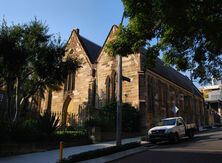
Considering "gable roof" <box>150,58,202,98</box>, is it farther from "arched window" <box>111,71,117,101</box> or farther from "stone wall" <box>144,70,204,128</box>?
"arched window" <box>111,71,117,101</box>

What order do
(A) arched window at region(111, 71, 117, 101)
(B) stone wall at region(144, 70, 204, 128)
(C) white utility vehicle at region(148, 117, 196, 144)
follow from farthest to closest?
(A) arched window at region(111, 71, 117, 101), (B) stone wall at region(144, 70, 204, 128), (C) white utility vehicle at region(148, 117, 196, 144)

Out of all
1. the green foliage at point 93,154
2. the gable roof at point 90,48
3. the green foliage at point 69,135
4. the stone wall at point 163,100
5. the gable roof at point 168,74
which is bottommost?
the green foliage at point 93,154

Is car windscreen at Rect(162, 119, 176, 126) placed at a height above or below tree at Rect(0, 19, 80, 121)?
below

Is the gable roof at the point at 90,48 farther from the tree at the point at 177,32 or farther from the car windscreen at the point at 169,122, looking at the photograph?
the tree at the point at 177,32

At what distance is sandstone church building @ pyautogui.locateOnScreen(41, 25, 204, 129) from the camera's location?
97.9 ft

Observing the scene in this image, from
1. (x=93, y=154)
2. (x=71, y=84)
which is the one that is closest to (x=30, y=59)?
(x=93, y=154)

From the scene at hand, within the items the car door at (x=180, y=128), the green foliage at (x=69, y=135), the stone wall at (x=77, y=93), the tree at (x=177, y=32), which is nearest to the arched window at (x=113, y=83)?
the stone wall at (x=77, y=93)

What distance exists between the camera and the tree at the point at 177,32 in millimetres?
9959

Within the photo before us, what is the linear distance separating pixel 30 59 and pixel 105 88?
1388 cm

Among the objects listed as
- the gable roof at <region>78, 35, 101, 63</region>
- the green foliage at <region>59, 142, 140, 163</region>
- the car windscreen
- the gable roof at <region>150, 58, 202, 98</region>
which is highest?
the gable roof at <region>78, 35, 101, 63</region>

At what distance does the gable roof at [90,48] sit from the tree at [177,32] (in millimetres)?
20949

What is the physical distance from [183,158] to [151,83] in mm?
20637

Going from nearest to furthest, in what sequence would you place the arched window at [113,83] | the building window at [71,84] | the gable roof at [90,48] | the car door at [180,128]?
the car door at [180,128] → the arched window at [113,83] → the building window at [71,84] → the gable roof at [90,48]

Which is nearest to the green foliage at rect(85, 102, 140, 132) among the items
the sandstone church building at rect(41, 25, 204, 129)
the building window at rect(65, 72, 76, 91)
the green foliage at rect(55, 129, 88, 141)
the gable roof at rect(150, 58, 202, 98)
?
the sandstone church building at rect(41, 25, 204, 129)
